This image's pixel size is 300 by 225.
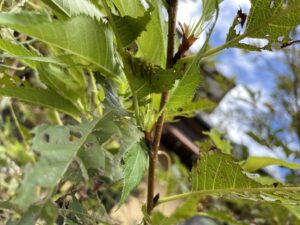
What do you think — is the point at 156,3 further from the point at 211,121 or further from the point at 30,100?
the point at 211,121

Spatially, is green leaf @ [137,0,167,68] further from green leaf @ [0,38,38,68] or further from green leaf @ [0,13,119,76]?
green leaf @ [0,38,38,68]

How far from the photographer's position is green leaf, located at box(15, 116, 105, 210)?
40 cm

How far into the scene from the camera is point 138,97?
622mm

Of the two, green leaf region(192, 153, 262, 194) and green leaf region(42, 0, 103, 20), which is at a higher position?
green leaf region(42, 0, 103, 20)

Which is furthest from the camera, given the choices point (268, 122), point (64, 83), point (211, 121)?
point (211, 121)

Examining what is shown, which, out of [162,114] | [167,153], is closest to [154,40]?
[162,114]

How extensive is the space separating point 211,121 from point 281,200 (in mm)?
2289

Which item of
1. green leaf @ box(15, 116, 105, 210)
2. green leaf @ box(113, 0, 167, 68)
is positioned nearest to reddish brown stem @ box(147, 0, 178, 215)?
green leaf @ box(113, 0, 167, 68)

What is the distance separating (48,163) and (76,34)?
0.16m

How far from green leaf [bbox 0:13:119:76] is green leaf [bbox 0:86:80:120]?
0.12 m

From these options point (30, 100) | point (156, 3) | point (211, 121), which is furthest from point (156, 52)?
point (211, 121)

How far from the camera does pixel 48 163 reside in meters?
0.43

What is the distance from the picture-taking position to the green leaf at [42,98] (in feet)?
2.10

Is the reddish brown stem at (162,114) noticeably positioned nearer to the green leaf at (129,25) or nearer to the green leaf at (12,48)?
the green leaf at (129,25)
